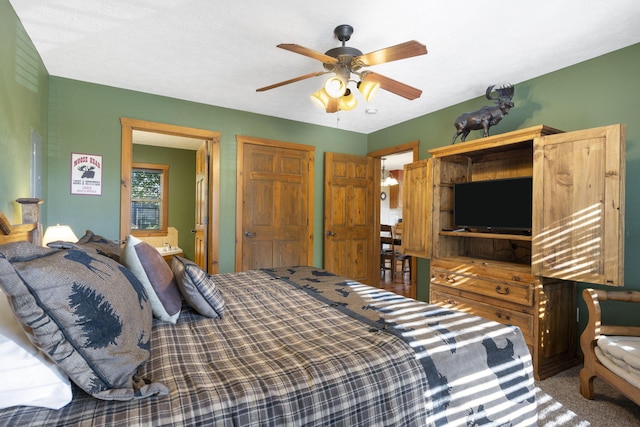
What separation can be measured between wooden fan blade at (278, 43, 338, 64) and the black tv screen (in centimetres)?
192

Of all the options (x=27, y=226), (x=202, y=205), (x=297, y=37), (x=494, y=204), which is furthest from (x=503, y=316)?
(x=202, y=205)

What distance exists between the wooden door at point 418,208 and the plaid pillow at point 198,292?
98.1 inches

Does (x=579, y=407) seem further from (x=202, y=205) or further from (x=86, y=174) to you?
(x=86, y=174)

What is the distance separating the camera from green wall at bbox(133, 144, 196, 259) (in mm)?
6191

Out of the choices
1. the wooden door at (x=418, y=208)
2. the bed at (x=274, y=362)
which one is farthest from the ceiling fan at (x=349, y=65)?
the bed at (x=274, y=362)

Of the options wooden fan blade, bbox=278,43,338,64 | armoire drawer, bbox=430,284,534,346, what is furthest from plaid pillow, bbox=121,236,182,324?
armoire drawer, bbox=430,284,534,346

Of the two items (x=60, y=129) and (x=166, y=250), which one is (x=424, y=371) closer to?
(x=60, y=129)

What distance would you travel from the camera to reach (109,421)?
781mm

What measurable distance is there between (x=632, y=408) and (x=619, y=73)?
2.45 m

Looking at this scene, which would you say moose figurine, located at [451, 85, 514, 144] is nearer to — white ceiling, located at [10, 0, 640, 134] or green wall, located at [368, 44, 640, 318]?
white ceiling, located at [10, 0, 640, 134]

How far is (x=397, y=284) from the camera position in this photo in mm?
5496

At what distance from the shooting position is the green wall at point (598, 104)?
7.95ft

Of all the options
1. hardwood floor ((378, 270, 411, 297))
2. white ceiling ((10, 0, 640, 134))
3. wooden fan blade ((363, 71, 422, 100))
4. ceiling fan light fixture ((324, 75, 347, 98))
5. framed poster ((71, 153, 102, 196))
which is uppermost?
white ceiling ((10, 0, 640, 134))

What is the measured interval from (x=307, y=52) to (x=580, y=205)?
7.19ft
